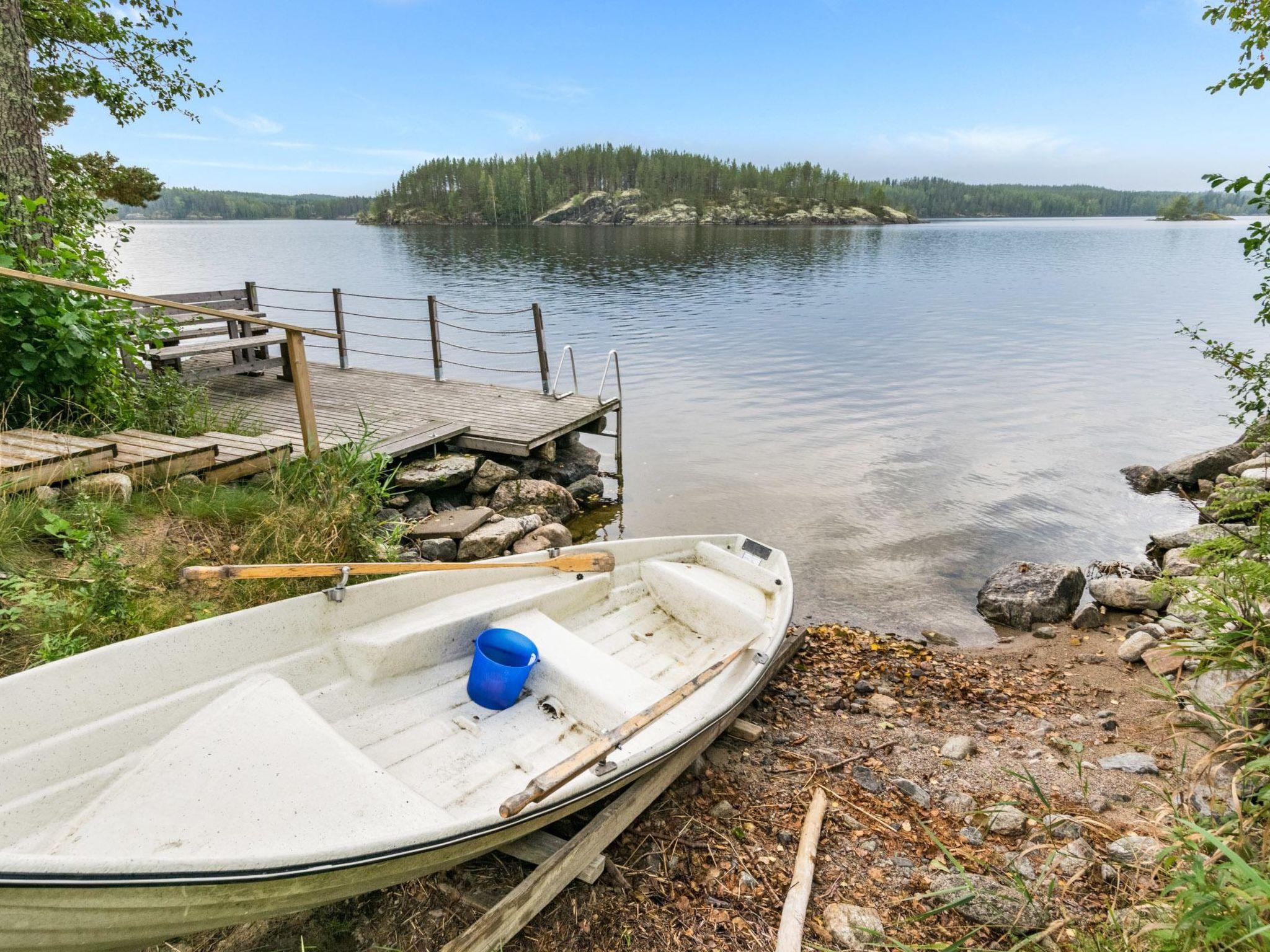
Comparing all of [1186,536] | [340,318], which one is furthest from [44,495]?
[1186,536]

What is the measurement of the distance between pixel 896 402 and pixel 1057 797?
13.2 meters

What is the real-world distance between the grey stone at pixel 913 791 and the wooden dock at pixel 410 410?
19.0 feet

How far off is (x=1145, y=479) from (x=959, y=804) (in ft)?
33.4

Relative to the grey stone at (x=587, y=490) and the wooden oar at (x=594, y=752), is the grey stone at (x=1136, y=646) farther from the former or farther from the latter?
the grey stone at (x=587, y=490)

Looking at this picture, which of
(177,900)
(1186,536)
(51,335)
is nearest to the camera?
(177,900)

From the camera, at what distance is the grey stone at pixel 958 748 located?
4.44m

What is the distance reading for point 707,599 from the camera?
524 cm

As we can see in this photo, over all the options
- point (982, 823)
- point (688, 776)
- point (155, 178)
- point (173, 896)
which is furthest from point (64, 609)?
point (155, 178)

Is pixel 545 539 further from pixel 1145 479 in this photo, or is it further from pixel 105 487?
pixel 1145 479

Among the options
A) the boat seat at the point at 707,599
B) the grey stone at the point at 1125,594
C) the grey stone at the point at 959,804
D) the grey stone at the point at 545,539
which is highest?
the boat seat at the point at 707,599

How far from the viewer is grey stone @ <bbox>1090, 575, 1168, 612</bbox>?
7328mm

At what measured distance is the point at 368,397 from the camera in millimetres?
10586

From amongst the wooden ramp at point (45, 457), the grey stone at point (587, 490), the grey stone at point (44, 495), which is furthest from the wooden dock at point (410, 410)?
the grey stone at point (44, 495)

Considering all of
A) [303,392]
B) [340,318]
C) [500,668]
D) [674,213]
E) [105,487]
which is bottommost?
[500,668]
